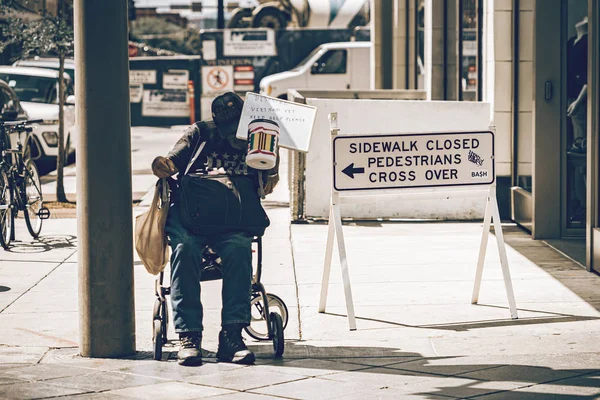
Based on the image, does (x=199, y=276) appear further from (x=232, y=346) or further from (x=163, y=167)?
(x=163, y=167)

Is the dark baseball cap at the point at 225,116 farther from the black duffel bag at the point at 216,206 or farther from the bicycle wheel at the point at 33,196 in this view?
the bicycle wheel at the point at 33,196

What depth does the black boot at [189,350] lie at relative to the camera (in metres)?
6.12

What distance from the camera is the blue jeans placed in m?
6.25

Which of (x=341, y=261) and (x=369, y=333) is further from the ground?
(x=341, y=261)

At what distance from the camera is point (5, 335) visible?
701 cm

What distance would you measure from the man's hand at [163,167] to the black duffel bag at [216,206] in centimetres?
9

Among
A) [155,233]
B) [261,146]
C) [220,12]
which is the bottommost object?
[155,233]

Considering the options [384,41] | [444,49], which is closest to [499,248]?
[444,49]

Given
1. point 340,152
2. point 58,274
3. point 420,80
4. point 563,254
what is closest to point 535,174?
point 563,254

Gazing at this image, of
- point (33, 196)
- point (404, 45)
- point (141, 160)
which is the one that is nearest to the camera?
point (33, 196)

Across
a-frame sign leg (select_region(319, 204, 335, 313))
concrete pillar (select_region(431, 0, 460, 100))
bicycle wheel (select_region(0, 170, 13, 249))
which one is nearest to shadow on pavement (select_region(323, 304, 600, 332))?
a-frame sign leg (select_region(319, 204, 335, 313))

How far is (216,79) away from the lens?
3080 centimetres

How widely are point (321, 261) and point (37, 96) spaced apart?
38.1 ft

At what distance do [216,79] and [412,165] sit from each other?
2372cm
